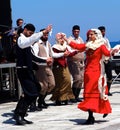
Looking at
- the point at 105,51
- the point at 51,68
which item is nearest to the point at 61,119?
the point at 105,51

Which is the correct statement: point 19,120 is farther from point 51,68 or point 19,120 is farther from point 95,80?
point 51,68

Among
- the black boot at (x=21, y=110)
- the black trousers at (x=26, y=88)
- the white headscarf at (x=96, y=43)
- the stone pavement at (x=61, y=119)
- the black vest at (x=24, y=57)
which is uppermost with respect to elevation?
the white headscarf at (x=96, y=43)

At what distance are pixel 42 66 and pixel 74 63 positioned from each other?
1.48m

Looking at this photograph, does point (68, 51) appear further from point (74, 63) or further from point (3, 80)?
point (3, 80)

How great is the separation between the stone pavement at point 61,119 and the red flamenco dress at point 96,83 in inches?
12.8

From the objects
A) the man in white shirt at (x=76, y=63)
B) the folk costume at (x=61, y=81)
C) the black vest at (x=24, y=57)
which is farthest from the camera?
the man in white shirt at (x=76, y=63)

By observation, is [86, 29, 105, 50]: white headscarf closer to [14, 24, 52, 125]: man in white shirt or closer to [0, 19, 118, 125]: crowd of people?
[0, 19, 118, 125]: crowd of people

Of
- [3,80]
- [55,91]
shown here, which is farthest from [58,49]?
[3,80]

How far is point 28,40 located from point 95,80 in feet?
4.41

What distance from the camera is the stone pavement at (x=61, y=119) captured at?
8573 mm

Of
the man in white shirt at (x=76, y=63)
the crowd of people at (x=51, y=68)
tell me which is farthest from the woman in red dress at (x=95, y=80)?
the man in white shirt at (x=76, y=63)

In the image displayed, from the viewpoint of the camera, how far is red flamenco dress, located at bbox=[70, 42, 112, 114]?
871cm

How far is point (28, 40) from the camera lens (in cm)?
865

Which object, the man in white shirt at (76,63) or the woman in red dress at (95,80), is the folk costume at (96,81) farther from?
the man in white shirt at (76,63)
